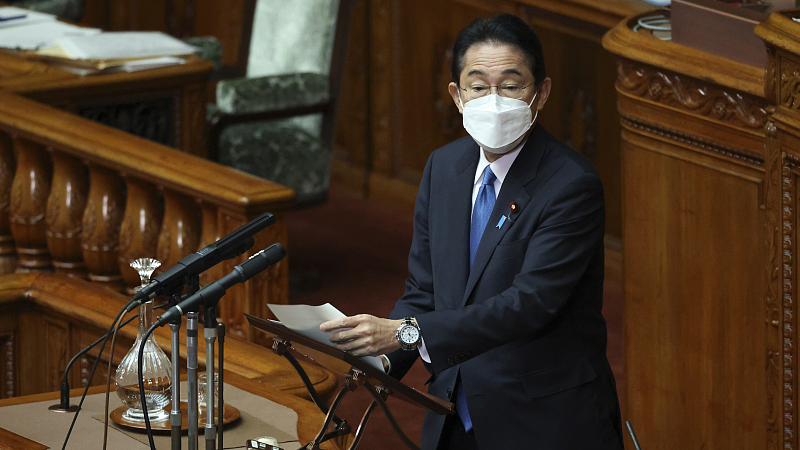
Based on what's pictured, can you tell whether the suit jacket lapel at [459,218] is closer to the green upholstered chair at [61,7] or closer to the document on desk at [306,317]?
the document on desk at [306,317]

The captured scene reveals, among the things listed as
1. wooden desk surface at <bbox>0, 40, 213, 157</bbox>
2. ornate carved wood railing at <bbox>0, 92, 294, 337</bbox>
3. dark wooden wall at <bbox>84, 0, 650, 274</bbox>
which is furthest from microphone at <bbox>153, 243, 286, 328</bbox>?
dark wooden wall at <bbox>84, 0, 650, 274</bbox>

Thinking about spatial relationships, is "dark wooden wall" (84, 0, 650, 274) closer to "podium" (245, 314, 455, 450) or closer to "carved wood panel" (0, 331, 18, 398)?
"carved wood panel" (0, 331, 18, 398)

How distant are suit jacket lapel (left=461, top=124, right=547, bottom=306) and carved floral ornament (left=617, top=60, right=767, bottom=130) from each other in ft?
2.93

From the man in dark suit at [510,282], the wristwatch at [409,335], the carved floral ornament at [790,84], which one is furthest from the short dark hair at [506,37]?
the carved floral ornament at [790,84]

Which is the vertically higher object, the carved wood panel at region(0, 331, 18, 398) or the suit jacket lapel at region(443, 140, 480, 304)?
the suit jacket lapel at region(443, 140, 480, 304)

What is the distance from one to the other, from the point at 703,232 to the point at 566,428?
3.33 ft

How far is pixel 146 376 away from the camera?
2299mm

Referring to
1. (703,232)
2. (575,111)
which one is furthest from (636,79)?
(575,111)

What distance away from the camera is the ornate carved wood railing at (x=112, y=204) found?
3176 mm

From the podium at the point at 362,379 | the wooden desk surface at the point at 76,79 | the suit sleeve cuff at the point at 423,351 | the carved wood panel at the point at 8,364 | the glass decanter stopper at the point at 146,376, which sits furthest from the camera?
the wooden desk surface at the point at 76,79

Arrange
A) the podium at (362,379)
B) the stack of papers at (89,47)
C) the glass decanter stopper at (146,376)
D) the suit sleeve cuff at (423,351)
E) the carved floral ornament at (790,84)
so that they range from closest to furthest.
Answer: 1. the podium at (362,379)
2. the suit sleeve cuff at (423,351)
3. the glass decanter stopper at (146,376)
4. the carved floral ornament at (790,84)
5. the stack of papers at (89,47)

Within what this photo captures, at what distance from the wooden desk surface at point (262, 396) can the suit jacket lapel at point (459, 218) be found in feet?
1.29

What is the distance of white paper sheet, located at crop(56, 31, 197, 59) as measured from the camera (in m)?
4.42

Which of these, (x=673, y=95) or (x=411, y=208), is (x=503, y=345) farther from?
(x=411, y=208)
